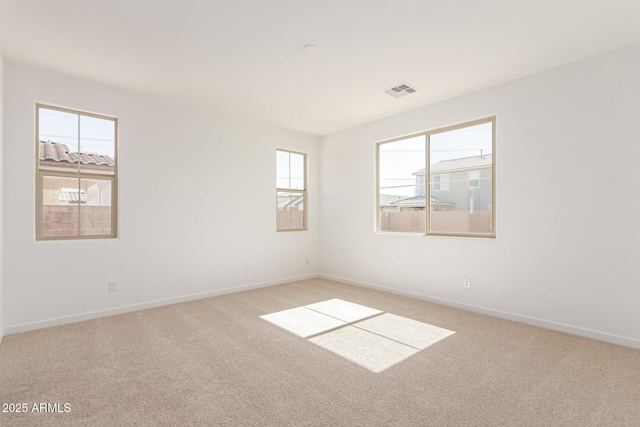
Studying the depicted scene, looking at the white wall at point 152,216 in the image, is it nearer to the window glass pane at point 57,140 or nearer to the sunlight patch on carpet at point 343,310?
the window glass pane at point 57,140

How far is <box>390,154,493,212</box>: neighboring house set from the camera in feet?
12.8

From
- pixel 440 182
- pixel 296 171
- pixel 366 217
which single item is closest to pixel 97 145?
pixel 296 171

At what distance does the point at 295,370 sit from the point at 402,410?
0.86 m

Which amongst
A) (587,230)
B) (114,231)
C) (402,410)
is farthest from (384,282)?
(114,231)

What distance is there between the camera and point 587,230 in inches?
121

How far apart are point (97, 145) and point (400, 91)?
3755mm

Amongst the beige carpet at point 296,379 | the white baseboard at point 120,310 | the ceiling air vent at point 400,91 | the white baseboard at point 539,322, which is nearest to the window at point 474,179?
the ceiling air vent at point 400,91

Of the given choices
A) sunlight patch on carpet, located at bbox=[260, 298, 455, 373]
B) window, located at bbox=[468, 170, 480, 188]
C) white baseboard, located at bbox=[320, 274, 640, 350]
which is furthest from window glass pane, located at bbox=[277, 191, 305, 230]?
window, located at bbox=[468, 170, 480, 188]

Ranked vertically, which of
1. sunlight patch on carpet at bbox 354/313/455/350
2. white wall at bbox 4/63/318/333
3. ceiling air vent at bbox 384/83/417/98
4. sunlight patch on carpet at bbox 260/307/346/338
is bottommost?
sunlight patch on carpet at bbox 260/307/346/338

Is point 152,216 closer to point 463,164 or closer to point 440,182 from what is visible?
point 440,182

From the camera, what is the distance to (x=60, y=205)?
3.55 meters

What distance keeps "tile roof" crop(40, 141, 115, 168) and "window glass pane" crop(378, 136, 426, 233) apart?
12.7 ft

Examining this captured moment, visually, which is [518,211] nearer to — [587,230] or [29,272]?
[587,230]

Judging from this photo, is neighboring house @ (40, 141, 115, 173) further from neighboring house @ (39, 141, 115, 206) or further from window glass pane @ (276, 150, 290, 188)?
window glass pane @ (276, 150, 290, 188)
